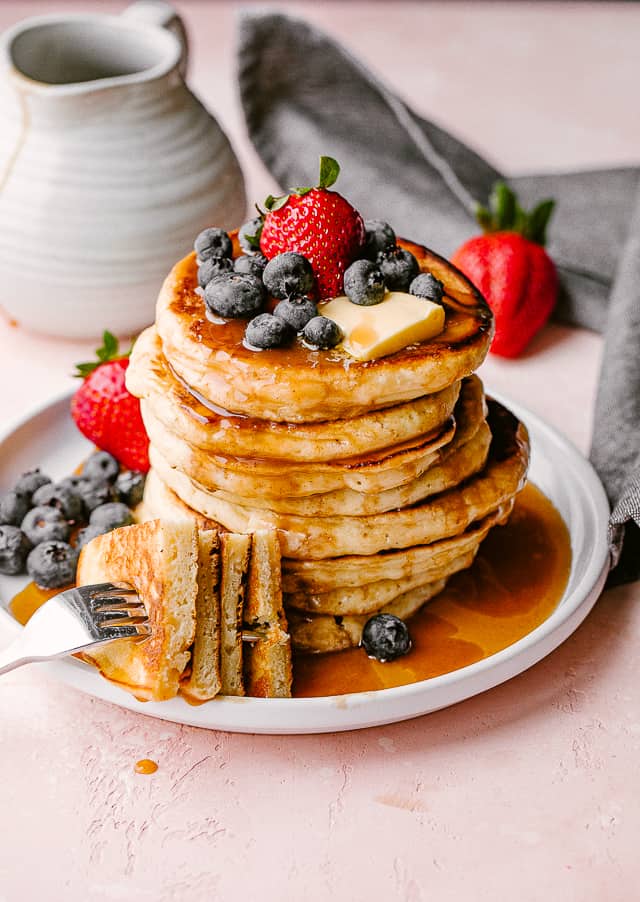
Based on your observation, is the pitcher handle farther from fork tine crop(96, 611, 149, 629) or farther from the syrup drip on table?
fork tine crop(96, 611, 149, 629)

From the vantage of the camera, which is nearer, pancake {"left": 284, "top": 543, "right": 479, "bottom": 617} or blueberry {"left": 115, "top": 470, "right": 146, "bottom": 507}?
pancake {"left": 284, "top": 543, "right": 479, "bottom": 617}

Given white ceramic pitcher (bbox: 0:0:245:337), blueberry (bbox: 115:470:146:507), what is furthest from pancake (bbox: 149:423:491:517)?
white ceramic pitcher (bbox: 0:0:245:337)

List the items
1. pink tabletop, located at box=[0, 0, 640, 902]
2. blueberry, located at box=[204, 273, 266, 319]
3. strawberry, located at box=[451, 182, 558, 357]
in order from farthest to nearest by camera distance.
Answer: strawberry, located at box=[451, 182, 558, 357] → blueberry, located at box=[204, 273, 266, 319] → pink tabletop, located at box=[0, 0, 640, 902]

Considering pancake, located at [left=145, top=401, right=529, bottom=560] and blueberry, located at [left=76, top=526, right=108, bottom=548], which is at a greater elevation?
pancake, located at [left=145, top=401, right=529, bottom=560]

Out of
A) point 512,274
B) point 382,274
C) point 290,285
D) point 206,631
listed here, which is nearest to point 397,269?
point 382,274

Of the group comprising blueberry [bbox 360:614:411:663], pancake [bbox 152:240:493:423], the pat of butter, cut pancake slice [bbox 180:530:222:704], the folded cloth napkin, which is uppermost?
the pat of butter

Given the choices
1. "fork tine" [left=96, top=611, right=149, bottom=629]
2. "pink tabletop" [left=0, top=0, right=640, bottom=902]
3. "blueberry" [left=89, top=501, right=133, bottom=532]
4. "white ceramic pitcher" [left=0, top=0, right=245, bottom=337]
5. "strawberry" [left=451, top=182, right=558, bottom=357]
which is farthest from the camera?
"strawberry" [left=451, top=182, right=558, bottom=357]
